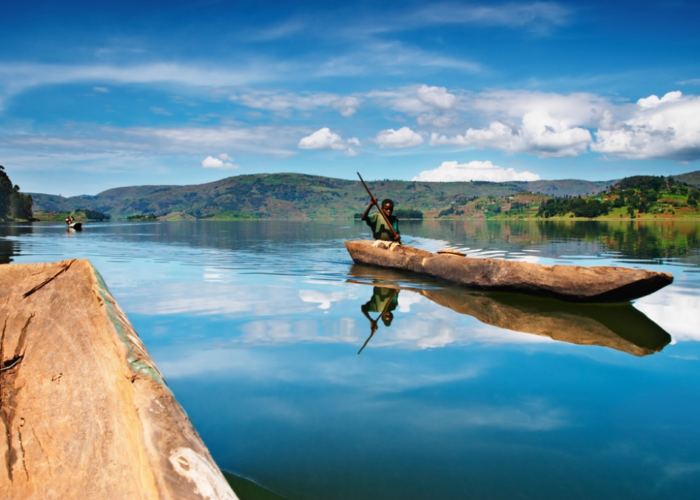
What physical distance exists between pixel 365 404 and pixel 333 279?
8878mm

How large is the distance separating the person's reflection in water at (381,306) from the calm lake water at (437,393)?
2.5 inches

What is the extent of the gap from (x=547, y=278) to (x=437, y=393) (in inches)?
216

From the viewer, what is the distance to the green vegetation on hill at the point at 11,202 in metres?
96.6

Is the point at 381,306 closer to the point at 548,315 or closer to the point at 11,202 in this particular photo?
the point at 548,315

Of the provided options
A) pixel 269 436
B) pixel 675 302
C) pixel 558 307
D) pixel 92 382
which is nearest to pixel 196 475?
pixel 92 382

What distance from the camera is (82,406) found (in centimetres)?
293

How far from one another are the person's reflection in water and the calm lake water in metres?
0.06

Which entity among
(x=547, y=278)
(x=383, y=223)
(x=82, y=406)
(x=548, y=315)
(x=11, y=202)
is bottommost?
(x=548, y=315)

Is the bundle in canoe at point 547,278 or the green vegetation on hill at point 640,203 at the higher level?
the green vegetation on hill at point 640,203

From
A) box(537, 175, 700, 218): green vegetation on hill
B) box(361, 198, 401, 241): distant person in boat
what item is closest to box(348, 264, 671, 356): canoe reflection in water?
box(361, 198, 401, 241): distant person in boat

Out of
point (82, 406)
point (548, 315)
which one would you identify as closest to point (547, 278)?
point (548, 315)

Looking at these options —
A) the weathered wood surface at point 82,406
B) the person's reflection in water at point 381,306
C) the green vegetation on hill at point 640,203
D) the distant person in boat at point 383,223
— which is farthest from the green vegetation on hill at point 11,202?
the green vegetation on hill at point 640,203

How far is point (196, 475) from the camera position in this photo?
82.3 inches

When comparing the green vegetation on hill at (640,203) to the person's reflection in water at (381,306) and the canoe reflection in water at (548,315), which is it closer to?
the canoe reflection in water at (548,315)
